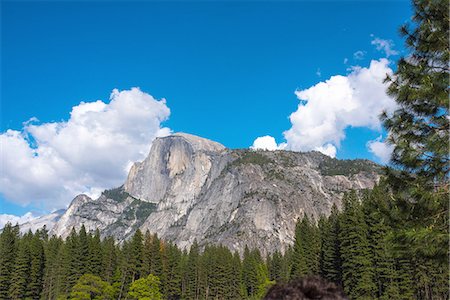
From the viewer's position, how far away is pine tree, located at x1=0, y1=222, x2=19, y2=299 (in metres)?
56.1

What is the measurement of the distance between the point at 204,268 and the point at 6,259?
42786mm

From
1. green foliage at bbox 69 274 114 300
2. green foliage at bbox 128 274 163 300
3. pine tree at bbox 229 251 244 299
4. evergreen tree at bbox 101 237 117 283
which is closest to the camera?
green foliage at bbox 69 274 114 300

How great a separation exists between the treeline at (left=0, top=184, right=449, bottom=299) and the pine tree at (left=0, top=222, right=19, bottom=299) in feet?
0.45

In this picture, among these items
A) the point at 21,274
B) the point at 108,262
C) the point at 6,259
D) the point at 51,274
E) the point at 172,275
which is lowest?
the point at 172,275

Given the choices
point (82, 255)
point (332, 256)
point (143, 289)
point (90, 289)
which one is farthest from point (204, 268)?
point (90, 289)

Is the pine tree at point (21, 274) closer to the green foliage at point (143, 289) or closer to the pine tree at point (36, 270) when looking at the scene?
the pine tree at point (36, 270)

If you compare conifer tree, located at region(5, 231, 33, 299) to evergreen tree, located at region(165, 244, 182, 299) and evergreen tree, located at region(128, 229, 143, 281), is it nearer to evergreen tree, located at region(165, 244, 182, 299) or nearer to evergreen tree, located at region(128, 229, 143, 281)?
evergreen tree, located at region(128, 229, 143, 281)

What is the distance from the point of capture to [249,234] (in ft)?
608

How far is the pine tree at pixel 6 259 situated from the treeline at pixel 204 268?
0.14 metres

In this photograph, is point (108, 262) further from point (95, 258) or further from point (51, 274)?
point (51, 274)

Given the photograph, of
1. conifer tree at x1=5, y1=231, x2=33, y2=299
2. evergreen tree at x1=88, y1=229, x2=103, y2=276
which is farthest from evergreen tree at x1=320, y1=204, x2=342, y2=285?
conifer tree at x1=5, y1=231, x2=33, y2=299

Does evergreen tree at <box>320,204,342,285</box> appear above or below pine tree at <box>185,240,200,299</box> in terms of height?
above

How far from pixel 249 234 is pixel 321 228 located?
12203 cm

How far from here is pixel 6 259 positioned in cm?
5856
